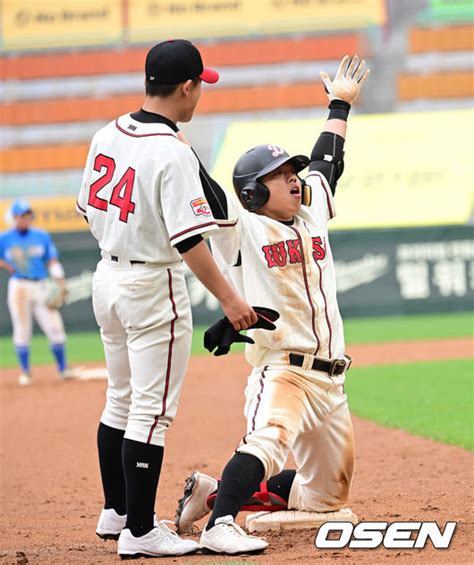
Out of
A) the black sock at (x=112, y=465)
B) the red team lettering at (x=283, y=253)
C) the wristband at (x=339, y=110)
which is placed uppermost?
the wristband at (x=339, y=110)

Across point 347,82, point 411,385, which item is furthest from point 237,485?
point 411,385

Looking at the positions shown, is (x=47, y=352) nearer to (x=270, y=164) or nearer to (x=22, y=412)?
(x=22, y=412)

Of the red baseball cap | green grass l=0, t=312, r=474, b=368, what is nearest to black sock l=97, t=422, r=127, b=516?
the red baseball cap

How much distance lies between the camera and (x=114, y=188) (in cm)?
383

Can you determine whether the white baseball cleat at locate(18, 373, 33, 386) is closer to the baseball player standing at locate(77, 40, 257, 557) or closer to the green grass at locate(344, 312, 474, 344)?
the green grass at locate(344, 312, 474, 344)

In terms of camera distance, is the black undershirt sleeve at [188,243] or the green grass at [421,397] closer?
the black undershirt sleeve at [188,243]

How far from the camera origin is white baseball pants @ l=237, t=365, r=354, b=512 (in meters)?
3.86

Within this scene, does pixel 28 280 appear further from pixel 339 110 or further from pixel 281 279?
pixel 281 279

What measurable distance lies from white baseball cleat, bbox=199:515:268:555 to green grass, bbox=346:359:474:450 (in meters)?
2.98

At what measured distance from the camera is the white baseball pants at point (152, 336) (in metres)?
3.79

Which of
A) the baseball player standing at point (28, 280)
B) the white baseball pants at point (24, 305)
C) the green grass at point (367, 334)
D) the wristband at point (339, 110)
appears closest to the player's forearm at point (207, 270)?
the wristband at point (339, 110)

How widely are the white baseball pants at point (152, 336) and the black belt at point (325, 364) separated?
1.42 ft

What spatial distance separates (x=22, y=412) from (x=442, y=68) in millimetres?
14277

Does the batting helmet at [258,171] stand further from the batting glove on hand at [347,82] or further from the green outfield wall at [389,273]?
the green outfield wall at [389,273]
